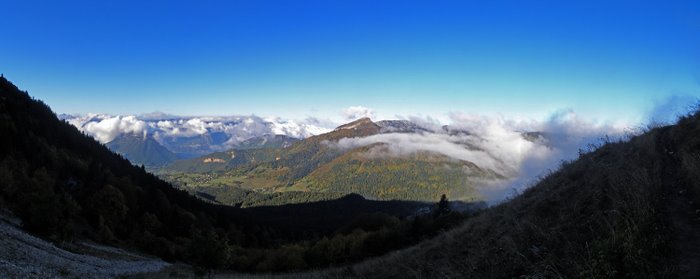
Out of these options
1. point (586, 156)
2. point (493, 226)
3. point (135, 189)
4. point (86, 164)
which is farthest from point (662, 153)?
point (86, 164)

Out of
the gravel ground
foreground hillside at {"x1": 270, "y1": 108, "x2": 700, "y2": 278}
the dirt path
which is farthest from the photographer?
the gravel ground

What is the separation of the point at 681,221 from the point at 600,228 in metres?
1.83

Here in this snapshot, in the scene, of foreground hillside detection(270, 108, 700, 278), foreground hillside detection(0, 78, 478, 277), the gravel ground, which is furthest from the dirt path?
the gravel ground

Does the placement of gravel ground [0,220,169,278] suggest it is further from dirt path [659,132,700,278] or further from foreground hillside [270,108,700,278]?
dirt path [659,132,700,278]

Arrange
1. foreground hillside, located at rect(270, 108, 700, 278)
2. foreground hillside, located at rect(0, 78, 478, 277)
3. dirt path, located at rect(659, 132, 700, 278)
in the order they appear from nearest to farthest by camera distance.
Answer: dirt path, located at rect(659, 132, 700, 278)
foreground hillside, located at rect(270, 108, 700, 278)
foreground hillside, located at rect(0, 78, 478, 277)

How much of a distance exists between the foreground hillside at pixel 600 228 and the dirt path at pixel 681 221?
0.06ft

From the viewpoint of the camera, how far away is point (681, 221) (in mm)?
10133

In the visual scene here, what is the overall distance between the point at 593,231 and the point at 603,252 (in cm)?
337

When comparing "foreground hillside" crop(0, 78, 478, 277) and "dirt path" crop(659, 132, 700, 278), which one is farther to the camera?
"foreground hillside" crop(0, 78, 478, 277)

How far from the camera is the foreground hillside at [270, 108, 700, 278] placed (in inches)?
338

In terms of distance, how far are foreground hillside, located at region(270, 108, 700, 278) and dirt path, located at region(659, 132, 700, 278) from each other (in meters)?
0.02

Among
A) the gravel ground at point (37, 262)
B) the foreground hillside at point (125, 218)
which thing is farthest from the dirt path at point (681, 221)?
the gravel ground at point (37, 262)

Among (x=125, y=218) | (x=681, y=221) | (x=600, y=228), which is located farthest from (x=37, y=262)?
(x=125, y=218)

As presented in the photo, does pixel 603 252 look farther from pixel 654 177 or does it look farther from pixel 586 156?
pixel 586 156
